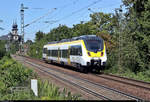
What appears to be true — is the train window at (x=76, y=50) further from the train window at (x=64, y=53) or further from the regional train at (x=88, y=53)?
the train window at (x=64, y=53)

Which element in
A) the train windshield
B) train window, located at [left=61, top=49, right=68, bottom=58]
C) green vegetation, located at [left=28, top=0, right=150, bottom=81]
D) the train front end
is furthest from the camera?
train window, located at [left=61, top=49, right=68, bottom=58]

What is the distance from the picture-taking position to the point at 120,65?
20.9 meters

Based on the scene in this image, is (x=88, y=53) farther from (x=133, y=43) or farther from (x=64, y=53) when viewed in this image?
(x=64, y=53)

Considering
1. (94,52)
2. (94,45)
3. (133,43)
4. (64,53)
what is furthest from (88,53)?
(64,53)

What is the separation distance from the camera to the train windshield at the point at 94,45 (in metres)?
20.7

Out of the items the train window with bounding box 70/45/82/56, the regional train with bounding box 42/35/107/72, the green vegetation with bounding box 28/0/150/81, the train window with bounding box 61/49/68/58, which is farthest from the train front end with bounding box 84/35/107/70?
the train window with bounding box 61/49/68/58

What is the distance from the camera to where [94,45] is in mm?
21000

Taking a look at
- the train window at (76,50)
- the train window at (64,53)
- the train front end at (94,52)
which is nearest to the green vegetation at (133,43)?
the train front end at (94,52)

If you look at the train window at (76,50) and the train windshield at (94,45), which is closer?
the train windshield at (94,45)

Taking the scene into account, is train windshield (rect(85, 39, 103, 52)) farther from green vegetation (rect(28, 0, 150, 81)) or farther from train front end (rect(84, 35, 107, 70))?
green vegetation (rect(28, 0, 150, 81))

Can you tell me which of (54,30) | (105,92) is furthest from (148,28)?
(54,30)

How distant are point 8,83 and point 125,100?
6126 mm

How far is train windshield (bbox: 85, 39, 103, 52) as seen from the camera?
20.7 metres

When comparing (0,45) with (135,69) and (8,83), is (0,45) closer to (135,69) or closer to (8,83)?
(135,69)
